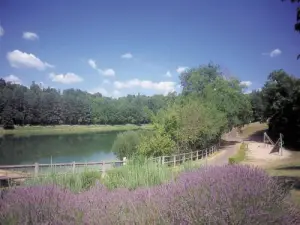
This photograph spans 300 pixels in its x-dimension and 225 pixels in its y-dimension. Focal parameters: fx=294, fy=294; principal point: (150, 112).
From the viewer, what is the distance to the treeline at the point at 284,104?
151ft

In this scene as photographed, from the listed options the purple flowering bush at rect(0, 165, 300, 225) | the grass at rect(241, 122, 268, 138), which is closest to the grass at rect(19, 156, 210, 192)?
the purple flowering bush at rect(0, 165, 300, 225)

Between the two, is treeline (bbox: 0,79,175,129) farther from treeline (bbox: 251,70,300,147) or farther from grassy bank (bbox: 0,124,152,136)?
treeline (bbox: 251,70,300,147)

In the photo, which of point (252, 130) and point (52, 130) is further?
point (52, 130)

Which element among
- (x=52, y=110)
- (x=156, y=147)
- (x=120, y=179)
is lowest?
(x=156, y=147)

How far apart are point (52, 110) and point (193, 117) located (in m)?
89.6

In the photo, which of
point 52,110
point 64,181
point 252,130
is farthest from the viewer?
point 52,110

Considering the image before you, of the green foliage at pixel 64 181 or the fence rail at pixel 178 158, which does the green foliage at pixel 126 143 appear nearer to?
the fence rail at pixel 178 158

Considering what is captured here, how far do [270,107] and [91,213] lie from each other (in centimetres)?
5718

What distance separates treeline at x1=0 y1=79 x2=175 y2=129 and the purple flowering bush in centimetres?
7038

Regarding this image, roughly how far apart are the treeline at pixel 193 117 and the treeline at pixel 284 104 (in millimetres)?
5425

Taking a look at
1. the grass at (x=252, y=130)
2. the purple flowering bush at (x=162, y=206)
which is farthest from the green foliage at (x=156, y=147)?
the grass at (x=252, y=130)

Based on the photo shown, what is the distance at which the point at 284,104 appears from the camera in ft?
161

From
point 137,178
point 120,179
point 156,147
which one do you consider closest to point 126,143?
point 156,147

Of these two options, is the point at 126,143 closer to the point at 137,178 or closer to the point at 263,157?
the point at 263,157
